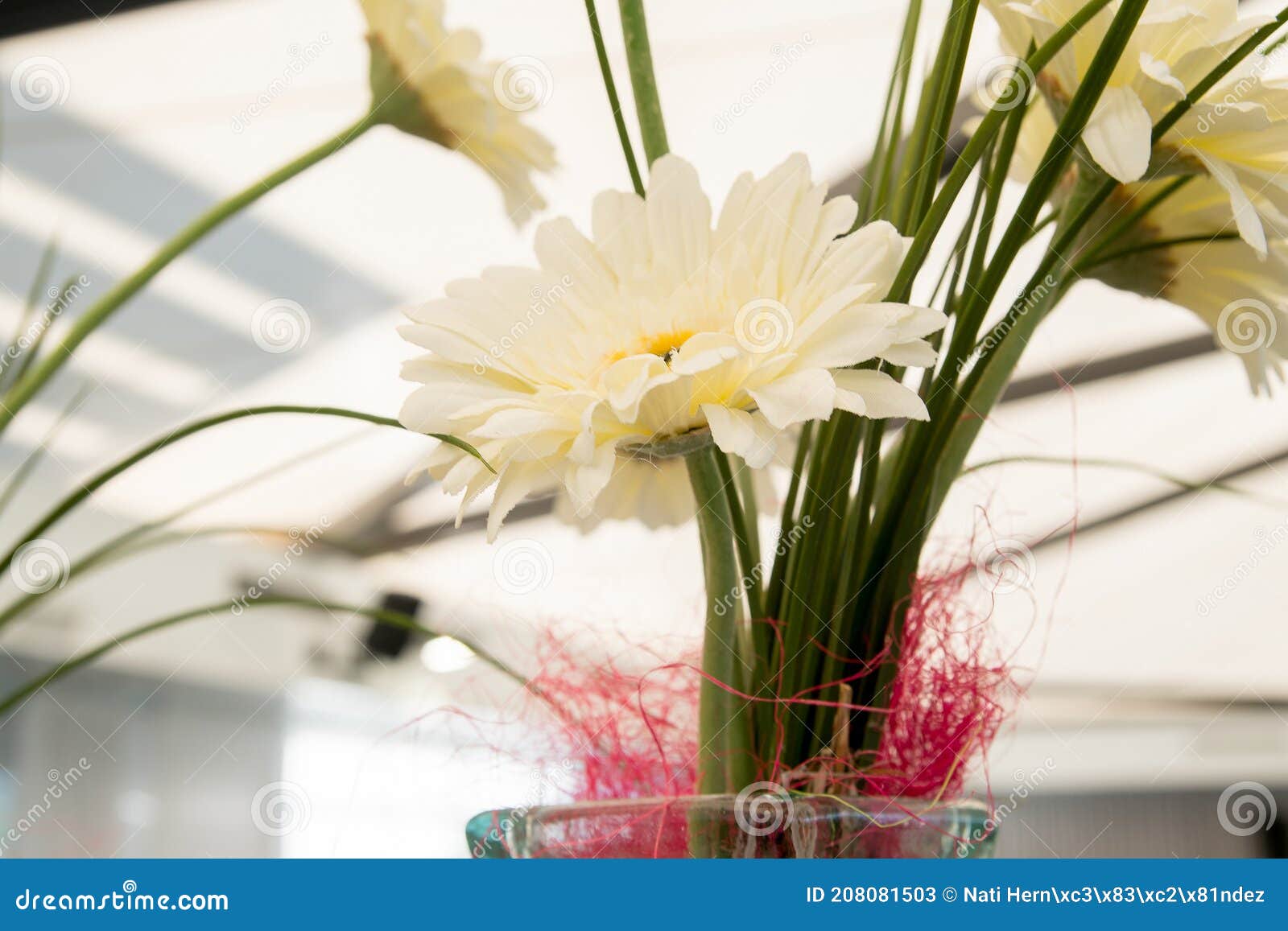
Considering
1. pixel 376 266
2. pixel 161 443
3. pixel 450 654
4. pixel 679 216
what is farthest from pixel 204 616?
pixel 376 266

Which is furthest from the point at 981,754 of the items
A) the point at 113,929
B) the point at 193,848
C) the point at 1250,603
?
the point at 1250,603

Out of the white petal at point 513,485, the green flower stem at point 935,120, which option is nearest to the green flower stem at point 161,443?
the white petal at point 513,485

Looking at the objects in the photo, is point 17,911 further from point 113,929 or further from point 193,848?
point 193,848

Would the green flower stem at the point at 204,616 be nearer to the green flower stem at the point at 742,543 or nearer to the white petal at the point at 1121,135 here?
the green flower stem at the point at 742,543

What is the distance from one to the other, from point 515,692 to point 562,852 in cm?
7

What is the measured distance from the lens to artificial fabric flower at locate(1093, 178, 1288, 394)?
24 cm

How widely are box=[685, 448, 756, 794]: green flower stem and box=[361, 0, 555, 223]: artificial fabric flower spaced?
4.5 inches

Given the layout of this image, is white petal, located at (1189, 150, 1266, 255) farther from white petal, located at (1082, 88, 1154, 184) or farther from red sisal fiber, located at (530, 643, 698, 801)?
red sisal fiber, located at (530, 643, 698, 801)

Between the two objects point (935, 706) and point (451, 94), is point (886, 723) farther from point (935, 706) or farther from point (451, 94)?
point (451, 94)

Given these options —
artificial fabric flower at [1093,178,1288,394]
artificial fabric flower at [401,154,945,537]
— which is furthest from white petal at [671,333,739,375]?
artificial fabric flower at [1093,178,1288,394]

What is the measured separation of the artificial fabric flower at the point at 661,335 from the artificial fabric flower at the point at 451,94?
91mm

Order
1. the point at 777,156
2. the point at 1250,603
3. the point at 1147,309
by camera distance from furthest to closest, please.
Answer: the point at 1250,603 → the point at 1147,309 → the point at 777,156

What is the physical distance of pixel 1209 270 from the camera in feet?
0.79

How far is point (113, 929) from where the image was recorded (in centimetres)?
22
